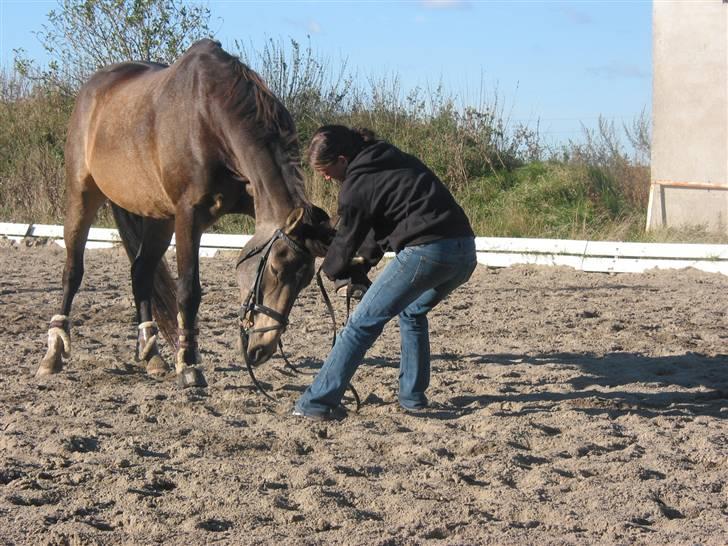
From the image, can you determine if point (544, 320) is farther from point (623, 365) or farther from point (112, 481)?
point (112, 481)

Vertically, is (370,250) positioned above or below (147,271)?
above

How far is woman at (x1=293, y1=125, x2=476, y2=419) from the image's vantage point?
4719 millimetres

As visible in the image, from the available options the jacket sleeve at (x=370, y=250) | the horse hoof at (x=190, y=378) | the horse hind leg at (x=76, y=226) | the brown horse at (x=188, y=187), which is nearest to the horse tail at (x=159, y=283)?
the brown horse at (x=188, y=187)

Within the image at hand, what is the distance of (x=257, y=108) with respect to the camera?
5.70 m

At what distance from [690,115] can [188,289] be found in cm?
1061

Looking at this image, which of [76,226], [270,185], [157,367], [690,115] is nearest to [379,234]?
[270,185]

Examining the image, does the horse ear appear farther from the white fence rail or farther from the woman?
the white fence rail

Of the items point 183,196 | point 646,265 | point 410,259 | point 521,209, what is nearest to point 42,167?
point 521,209

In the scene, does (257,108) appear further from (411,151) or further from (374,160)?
(411,151)

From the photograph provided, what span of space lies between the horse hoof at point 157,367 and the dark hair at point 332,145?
2.09m

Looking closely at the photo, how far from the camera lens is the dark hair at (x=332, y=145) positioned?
4.73m

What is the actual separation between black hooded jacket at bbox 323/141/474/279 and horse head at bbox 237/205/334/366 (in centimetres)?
33

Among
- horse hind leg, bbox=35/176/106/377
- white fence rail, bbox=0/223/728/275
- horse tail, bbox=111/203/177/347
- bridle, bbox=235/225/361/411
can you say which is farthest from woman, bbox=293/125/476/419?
white fence rail, bbox=0/223/728/275

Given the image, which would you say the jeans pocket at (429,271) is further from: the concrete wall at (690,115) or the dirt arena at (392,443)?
the concrete wall at (690,115)
